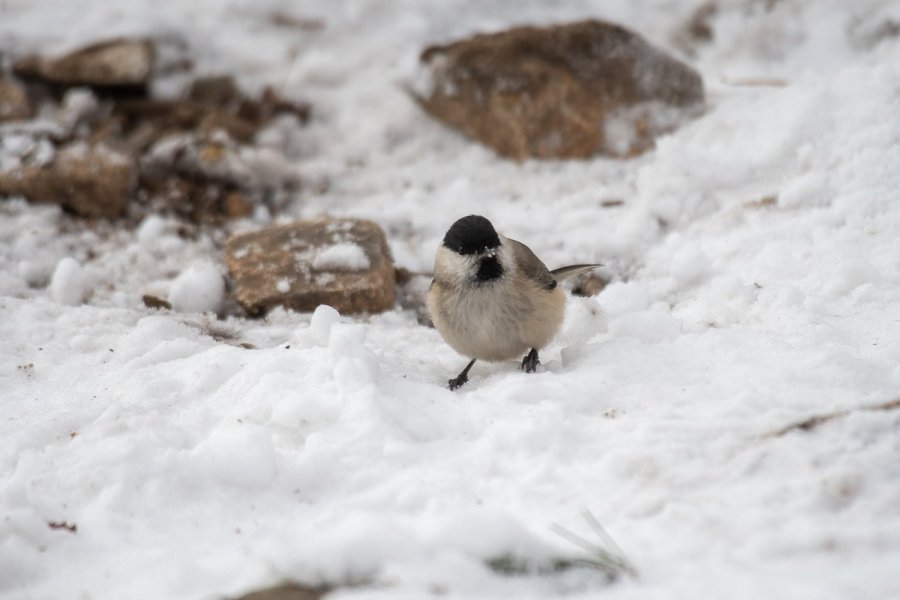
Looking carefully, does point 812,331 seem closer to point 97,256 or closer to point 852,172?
point 852,172

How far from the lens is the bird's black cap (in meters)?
3.60

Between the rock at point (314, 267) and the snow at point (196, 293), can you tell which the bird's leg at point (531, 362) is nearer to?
the rock at point (314, 267)

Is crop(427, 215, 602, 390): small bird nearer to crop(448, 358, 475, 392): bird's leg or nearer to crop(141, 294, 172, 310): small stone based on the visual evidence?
crop(448, 358, 475, 392): bird's leg

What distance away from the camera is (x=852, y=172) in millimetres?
4453

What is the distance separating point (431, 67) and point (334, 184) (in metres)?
1.23

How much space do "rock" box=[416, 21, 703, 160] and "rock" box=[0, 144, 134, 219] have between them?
2.45 metres

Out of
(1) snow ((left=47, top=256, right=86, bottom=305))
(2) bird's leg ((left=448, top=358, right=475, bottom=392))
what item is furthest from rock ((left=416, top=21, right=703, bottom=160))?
(1) snow ((left=47, top=256, right=86, bottom=305))

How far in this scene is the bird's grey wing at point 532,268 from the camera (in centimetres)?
374

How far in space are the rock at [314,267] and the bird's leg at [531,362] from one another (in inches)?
39.2

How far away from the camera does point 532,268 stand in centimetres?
378

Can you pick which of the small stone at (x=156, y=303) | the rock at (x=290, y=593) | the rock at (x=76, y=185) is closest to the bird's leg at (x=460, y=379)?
the rock at (x=290, y=593)

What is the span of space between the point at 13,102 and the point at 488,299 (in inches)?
177

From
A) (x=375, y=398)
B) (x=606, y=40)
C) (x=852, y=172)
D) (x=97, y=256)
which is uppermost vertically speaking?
(x=606, y=40)

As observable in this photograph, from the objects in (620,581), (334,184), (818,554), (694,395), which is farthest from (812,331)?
→ (334,184)
